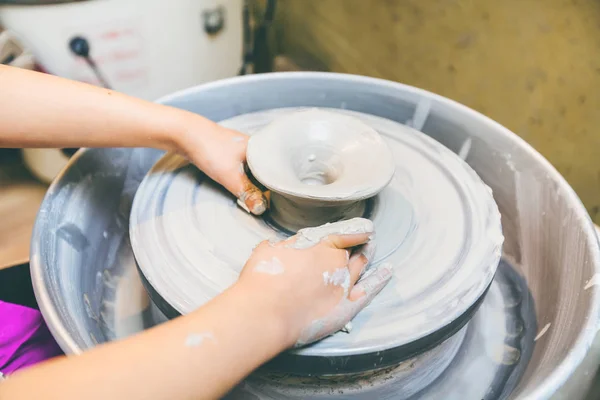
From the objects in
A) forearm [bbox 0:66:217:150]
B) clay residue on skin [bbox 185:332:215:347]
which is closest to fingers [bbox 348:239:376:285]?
clay residue on skin [bbox 185:332:215:347]

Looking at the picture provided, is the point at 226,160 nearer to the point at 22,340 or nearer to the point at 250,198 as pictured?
the point at 250,198

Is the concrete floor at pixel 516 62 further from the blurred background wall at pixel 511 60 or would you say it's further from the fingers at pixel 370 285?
the fingers at pixel 370 285

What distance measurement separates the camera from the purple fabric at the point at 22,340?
0.80 metres


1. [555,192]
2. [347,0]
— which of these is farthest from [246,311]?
[347,0]

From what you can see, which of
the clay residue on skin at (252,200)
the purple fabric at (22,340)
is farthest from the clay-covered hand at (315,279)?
the purple fabric at (22,340)

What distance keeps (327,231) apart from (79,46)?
36.1 inches

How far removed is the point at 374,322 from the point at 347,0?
1.31 m

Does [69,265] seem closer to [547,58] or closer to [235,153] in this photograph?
[235,153]

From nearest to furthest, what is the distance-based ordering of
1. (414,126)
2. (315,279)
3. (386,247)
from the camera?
1. (315,279)
2. (386,247)
3. (414,126)

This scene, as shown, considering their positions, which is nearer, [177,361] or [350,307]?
[177,361]

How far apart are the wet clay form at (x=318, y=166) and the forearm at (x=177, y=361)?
20 centimetres

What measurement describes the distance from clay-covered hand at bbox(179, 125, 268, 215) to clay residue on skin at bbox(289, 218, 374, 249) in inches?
6.3

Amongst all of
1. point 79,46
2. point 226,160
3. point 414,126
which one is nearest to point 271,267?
point 226,160

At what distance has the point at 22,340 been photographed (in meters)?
0.82
